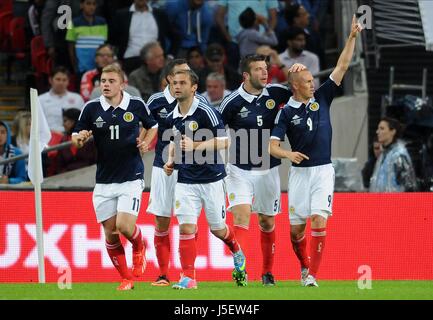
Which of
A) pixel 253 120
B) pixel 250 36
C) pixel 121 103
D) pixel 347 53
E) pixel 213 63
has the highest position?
pixel 250 36

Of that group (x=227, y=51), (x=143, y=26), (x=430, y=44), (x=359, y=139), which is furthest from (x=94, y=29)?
(x=430, y=44)

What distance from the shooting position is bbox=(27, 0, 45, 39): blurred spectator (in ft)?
76.4

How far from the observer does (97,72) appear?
70.2 ft

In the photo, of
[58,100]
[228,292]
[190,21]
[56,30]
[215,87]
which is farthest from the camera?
[190,21]

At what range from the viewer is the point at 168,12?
2305 centimetres

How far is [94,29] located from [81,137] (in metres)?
7.72

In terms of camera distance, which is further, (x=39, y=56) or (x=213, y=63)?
(x=39, y=56)

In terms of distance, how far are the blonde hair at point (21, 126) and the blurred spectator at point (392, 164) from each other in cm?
483

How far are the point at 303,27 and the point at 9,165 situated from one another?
5.87 metres

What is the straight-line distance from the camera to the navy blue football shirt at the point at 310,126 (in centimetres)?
1545

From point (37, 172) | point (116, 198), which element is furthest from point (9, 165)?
point (116, 198)

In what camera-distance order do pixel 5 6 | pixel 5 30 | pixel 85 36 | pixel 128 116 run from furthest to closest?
pixel 5 6 → pixel 5 30 → pixel 85 36 → pixel 128 116

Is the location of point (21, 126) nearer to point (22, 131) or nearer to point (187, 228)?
point (22, 131)

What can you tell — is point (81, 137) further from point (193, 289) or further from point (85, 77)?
point (85, 77)
